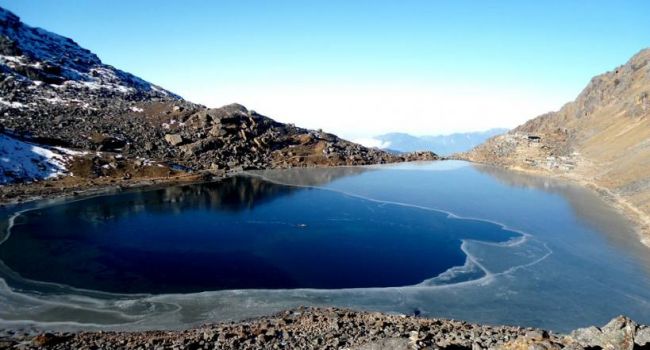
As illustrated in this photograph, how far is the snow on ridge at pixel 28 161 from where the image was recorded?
217 feet

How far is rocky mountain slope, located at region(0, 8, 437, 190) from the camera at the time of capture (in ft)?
276

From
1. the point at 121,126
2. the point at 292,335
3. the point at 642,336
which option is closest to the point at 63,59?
the point at 121,126

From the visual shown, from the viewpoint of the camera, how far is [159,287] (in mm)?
33250

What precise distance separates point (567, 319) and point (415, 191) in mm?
51009

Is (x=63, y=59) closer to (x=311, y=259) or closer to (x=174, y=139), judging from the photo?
(x=174, y=139)

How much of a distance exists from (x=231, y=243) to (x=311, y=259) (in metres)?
10.0

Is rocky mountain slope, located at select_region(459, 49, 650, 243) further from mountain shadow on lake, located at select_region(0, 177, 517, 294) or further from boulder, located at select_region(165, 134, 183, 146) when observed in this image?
boulder, located at select_region(165, 134, 183, 146)

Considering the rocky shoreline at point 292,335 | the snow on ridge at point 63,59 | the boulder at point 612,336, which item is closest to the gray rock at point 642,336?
the boulder at point 612,336

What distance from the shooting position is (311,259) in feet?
134

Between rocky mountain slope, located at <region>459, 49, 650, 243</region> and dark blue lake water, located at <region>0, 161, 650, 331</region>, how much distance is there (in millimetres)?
8231

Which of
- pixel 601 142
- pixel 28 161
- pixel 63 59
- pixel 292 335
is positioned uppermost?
pixel 63 59

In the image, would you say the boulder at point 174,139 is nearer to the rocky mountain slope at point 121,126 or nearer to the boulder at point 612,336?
the rocky mountain slope at point 121,126

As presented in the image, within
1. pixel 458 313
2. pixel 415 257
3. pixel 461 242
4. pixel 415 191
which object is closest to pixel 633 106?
pixel 415 191

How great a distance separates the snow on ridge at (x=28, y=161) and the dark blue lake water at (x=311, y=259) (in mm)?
11794
